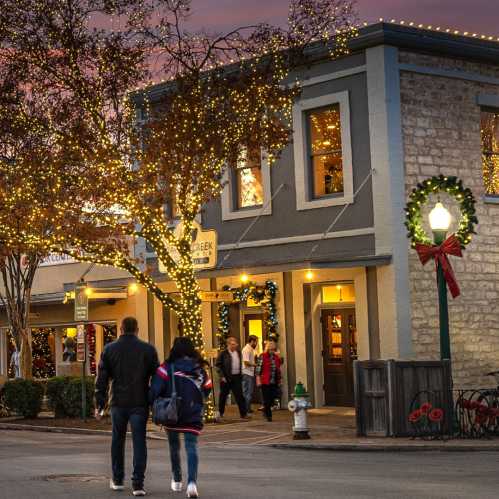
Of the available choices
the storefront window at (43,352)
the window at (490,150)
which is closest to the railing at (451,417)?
the window at (490,150)

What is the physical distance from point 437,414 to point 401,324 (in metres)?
4.91

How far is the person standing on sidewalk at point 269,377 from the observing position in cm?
2416

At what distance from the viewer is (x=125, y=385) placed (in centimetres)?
1260

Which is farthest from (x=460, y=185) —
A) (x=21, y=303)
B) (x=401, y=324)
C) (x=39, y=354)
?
(x=39, y=354)

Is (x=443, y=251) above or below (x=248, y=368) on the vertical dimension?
above

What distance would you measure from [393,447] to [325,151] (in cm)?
906

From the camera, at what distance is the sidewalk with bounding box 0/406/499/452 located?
61.3 ft

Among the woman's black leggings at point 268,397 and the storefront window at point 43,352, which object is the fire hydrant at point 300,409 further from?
the storefront window at point 43,352

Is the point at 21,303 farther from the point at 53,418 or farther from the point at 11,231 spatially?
the point at 11,231

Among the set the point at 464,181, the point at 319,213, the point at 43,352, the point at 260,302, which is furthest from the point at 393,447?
the point at 43,352

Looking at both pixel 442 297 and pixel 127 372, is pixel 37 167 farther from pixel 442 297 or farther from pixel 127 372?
pixel 127 372

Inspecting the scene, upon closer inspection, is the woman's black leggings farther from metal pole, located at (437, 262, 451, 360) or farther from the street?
metal pole, located at (437, 262, 451, 360)

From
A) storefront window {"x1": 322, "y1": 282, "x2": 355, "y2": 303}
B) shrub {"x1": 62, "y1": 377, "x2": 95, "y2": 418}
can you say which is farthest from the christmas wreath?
shrub {"x1": 62, "y1": 377, "x2": 95, "y2": 418}

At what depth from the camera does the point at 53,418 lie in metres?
27.0
